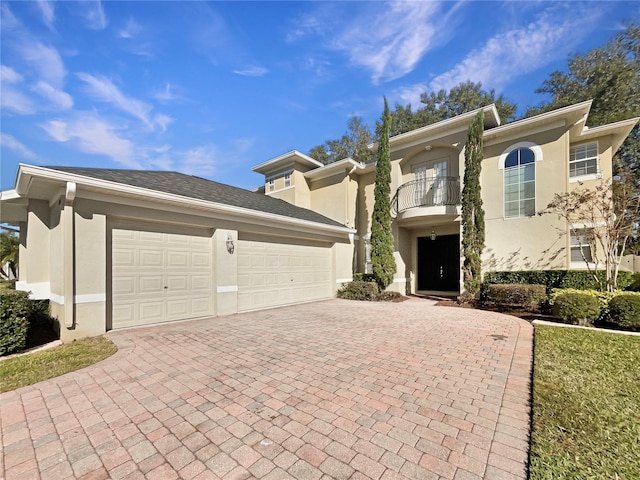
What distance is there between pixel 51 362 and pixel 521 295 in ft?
39.1

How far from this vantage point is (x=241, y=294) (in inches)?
343

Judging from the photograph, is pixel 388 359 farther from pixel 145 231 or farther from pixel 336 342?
pixel 145 231

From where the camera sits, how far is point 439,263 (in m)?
14.1

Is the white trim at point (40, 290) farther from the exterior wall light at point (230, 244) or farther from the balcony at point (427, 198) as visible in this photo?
the balcony at point (427, 198)

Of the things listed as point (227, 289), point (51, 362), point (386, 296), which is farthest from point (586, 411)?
point (386, 296)

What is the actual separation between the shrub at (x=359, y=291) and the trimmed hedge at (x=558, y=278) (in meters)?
4.26

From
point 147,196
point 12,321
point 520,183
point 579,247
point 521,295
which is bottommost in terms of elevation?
point 521,295

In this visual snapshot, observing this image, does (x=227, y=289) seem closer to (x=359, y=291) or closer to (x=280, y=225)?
(x=280, y=225)

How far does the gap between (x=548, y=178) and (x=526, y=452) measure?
37.7ft

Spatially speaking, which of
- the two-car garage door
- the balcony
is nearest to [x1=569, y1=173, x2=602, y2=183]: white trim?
the balcony

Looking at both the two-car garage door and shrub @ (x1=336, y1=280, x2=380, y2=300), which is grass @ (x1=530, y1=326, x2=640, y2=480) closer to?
shrub @ (x1=336, y1=280, x2=380, y2=300)

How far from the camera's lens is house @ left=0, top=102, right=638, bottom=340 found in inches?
236

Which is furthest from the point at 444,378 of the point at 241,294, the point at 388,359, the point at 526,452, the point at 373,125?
the point at 373,125

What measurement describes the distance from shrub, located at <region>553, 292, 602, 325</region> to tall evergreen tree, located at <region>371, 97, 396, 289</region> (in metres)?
6.35
